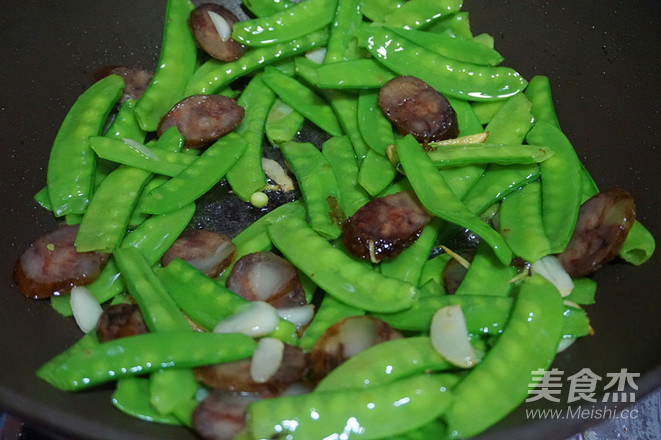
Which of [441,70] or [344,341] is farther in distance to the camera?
[441,70]

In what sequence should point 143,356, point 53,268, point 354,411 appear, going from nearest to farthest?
point 354,411, point 143,356, point 53,268

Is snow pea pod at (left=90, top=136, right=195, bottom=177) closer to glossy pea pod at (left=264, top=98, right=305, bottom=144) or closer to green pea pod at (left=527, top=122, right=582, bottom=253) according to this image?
glossy pea pod at (left=264, top=98, right=305, bottom=144)

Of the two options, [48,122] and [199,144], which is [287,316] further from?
[48,122]

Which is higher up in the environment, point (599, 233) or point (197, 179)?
point (197, 179)

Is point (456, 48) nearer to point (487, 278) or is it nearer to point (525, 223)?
point (525, 223)

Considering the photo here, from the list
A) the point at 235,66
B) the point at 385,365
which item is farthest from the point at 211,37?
the point at 385,365

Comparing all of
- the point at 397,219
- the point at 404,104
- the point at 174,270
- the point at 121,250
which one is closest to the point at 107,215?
the point at 121,250

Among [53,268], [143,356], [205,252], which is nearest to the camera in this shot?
[143,356]
